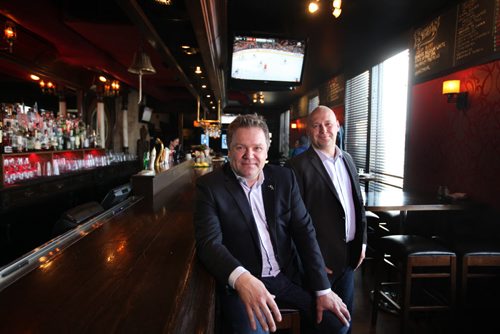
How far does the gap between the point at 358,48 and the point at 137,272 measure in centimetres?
521

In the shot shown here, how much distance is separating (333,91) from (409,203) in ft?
16.9

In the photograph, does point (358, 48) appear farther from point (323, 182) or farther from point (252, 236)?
point (252, 236)

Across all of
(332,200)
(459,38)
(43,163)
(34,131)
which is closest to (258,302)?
(332,200)

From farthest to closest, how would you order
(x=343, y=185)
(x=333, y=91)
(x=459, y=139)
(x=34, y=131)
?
(x=333, y=91) → (x=34, y=131) → (x=459, y=139) → (x=343, y=185)

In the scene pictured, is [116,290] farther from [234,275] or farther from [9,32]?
[9,32]

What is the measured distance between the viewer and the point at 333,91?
25.2 ft

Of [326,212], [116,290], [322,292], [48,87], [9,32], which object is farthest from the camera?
[48,87]

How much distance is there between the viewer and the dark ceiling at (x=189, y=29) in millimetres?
2416

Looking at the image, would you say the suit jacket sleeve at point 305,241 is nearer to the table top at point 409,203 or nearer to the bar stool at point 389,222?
the table top at point 409,203

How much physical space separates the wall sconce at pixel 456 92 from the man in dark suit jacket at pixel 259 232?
2.68 meters

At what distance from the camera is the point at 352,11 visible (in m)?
4.02

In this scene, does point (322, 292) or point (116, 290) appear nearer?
point (116, 290)

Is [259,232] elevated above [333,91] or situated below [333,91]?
below

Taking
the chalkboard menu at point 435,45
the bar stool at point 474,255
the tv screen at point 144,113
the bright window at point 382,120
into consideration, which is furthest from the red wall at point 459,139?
the tv screen at point 144,113
